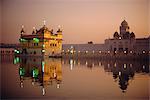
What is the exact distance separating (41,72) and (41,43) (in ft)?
1.02

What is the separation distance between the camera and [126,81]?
160 inches

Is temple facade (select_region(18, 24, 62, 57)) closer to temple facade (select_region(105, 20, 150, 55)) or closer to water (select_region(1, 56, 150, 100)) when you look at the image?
water (select_region(1, 56, 150, 100))

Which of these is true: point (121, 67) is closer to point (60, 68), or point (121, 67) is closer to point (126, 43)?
point (126, 43)

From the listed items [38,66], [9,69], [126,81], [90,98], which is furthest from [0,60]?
[126,81]

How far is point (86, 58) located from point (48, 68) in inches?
16.3

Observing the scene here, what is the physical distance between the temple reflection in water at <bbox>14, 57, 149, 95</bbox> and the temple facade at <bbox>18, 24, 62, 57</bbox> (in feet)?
0.25

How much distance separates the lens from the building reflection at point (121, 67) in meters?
4.07

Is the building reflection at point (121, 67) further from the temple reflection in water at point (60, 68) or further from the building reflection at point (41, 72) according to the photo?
the building reflection at point (41, 72)

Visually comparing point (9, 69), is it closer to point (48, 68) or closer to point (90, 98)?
point (48, 68)

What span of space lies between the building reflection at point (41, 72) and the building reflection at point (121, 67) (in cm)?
13

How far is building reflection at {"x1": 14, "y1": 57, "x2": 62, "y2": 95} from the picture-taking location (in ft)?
13.4

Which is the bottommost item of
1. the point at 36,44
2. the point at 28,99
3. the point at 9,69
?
the point at 28,99

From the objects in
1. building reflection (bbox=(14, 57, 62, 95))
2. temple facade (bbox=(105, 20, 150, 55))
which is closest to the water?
building reflection (bbox=(14, 57, 62, 95))

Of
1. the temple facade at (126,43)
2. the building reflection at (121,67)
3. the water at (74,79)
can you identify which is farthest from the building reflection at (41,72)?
the temple facade at (126,43)
